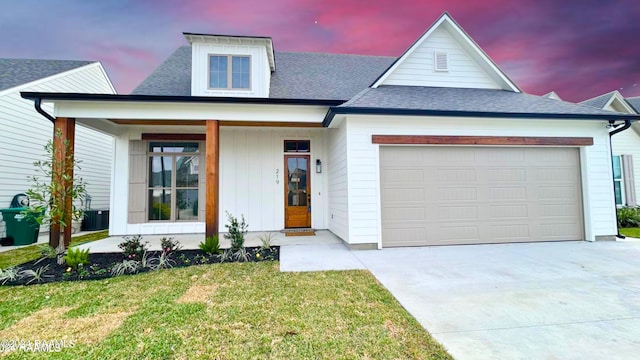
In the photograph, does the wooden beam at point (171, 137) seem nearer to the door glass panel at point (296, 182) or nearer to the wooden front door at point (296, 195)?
the wooden front door at point (296, 195)

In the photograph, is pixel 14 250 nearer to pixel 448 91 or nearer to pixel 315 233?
pixel 315 233

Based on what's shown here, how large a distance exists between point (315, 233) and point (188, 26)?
8.12 m

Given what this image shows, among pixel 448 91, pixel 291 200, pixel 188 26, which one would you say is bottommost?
pixel 291 200

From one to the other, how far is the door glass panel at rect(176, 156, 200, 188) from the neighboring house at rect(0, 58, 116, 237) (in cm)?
328

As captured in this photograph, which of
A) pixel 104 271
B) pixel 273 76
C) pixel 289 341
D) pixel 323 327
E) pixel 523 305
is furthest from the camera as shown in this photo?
pixel 273 76

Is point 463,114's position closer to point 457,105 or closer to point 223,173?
point 457,105

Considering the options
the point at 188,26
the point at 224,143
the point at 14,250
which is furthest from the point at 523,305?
the point at 188,26

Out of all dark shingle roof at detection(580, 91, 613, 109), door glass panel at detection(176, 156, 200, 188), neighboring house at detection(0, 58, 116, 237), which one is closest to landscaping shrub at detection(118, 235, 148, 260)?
door glass panel at detection(176, 156, 200, 188)

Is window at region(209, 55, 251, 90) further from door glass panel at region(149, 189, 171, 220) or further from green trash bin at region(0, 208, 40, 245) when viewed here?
green trash bin at region(0, 208, 40, 245)

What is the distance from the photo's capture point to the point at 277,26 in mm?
10430

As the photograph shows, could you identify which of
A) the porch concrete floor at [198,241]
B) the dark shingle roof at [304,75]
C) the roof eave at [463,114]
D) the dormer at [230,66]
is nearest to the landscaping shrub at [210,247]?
the porch concrete floor at [198,241]

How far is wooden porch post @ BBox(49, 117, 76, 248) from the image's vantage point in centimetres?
538

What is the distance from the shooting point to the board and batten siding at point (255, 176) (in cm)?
859

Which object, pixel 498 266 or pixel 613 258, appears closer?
pixel 498 266
